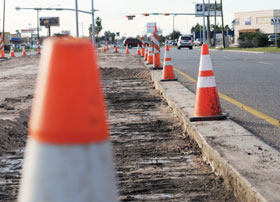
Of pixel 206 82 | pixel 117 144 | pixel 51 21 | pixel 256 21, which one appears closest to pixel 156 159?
pixel 117 144

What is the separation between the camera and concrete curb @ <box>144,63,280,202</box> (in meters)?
3.09

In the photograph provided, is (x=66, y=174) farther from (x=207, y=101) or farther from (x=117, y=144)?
(x=207, y=101)

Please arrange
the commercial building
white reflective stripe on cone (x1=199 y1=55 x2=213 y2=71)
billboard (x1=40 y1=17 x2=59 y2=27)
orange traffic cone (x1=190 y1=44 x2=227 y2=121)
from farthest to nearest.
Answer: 1. billboard (x1=40 y1=17 x2=59 y2=27)
2. the commercial building
3. white reflective stripe on cone (x1=199 y1=55 x2=213 y2=71)
4. orange traffic cone (x1=190 y1=44 x2=227 y2=121)

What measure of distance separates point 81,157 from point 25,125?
201 inches

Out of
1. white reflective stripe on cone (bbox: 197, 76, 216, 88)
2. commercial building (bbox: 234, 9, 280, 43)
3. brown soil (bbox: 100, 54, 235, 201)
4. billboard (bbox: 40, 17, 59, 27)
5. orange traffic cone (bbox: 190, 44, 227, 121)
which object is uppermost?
billboard (bbox: 40, 17, 59, 27)

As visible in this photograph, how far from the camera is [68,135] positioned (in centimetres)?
138

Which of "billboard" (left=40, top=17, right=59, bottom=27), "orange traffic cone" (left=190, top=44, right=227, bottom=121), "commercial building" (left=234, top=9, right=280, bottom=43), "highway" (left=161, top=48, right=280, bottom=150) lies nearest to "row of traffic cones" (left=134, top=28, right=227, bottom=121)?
"orange traffic cone" (left=190, top=44, right=227, bottom=121)

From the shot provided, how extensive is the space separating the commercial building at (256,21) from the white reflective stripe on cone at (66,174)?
100 m

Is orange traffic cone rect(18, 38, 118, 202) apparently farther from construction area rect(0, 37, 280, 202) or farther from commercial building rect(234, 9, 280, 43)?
commercial building rect(234, 9, 280, 43)

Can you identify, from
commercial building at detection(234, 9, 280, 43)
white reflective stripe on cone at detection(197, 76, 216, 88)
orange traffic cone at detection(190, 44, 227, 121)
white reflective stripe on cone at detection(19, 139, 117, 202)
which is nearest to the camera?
white reflective stripe on cone at detection(19, 139, 117, 202)

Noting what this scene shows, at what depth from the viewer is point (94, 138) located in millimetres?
1423

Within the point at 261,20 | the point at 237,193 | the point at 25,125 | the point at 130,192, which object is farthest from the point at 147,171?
the point at 261,20

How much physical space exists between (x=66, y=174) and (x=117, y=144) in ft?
12.6

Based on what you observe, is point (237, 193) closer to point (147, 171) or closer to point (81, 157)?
point (147, 171)
